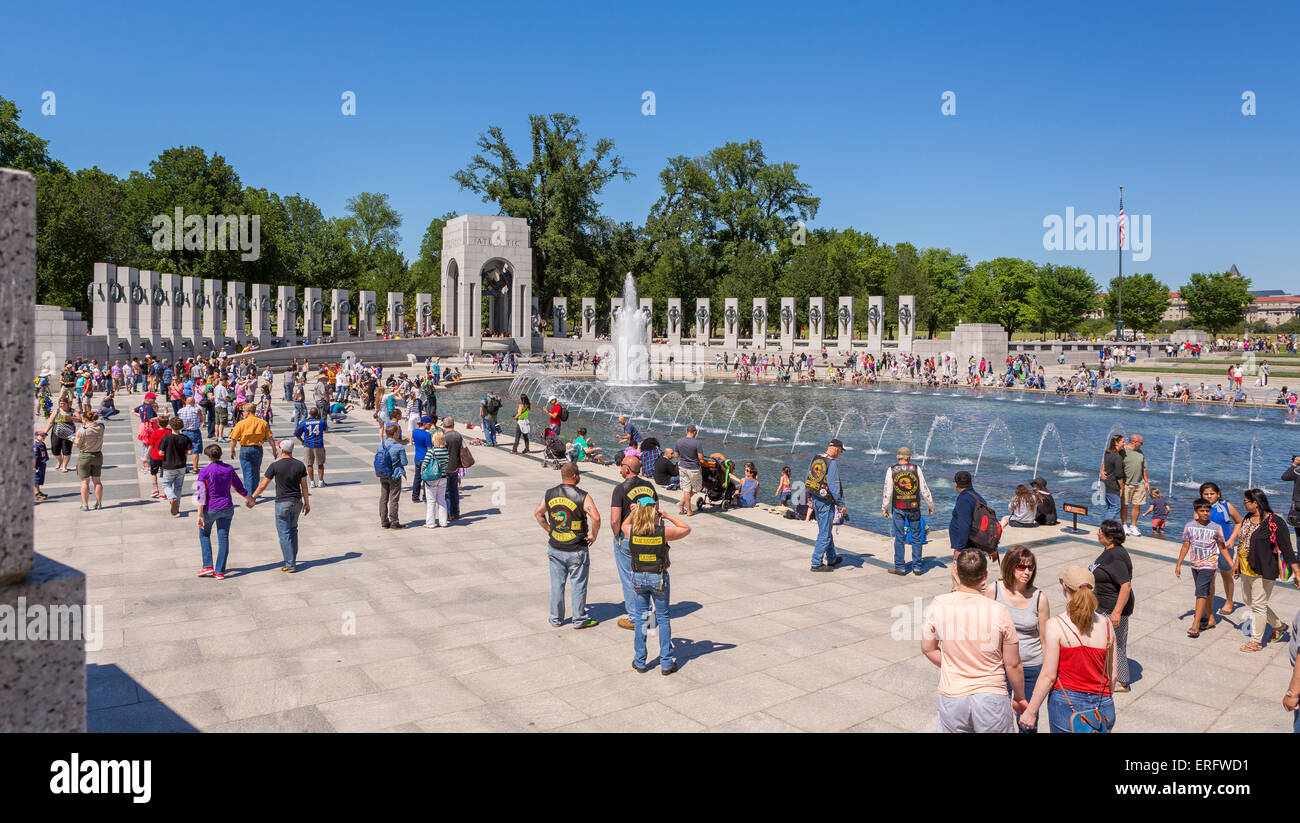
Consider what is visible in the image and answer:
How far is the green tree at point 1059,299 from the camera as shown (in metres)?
100

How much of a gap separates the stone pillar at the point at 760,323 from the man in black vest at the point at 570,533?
204ft

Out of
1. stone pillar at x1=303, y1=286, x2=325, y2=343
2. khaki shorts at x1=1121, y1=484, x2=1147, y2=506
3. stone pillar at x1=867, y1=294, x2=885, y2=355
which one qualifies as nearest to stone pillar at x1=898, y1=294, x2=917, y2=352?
stone pillar at x1=867, y1=294, x2=885, y2=355

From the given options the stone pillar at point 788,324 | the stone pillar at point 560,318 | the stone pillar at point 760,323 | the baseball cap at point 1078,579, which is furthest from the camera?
the stone pillar at point 560,318

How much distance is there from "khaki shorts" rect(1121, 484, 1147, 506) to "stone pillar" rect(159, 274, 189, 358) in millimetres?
43377

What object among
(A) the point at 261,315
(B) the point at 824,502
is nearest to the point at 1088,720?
(B) the point at 824,502

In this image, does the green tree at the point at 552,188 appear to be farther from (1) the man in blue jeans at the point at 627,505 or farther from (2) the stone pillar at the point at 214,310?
(1) the man in blue jeans at the point at 627,505

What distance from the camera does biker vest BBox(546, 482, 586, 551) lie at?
8219 millimetres

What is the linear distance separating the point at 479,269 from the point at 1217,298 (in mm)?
88941

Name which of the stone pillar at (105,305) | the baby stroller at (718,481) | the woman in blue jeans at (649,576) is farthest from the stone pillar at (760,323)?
the woman in blue jeans at (649,576)

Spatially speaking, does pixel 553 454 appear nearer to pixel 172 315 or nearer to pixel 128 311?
pixel 128 311

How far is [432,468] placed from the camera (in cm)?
1294
